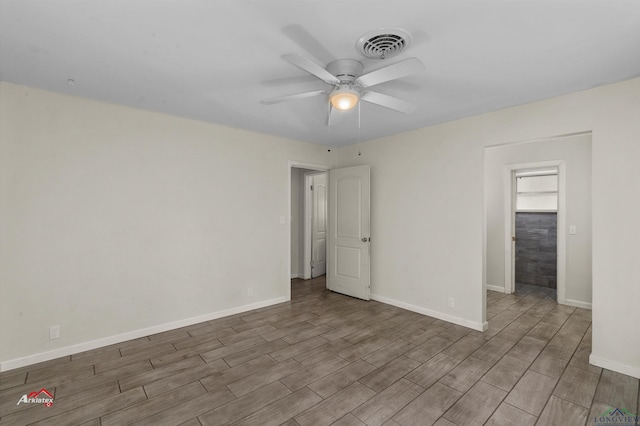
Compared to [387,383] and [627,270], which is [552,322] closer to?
[627,270]

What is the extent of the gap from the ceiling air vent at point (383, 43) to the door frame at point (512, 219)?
382 cm

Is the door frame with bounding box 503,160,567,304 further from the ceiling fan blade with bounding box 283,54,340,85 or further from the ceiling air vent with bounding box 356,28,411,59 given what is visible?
the ceiling fan blade with bounding box 283,54,340,85

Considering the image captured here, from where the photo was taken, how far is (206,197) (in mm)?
3725

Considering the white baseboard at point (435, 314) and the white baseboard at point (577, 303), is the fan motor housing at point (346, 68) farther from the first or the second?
the white baseboard at point (577, 303)

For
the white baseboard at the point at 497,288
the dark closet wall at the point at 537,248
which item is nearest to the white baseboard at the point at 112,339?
the white baseboard at the point at 497,288

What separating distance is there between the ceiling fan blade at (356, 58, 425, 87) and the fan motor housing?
0.18 meters

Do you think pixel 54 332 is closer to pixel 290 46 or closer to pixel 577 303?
pixel 290 46

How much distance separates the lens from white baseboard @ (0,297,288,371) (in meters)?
2.61

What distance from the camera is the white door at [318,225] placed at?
595 centimetres

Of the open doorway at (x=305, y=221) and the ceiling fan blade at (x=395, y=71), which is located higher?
the ceiling fan blade at (x=395, y=71)

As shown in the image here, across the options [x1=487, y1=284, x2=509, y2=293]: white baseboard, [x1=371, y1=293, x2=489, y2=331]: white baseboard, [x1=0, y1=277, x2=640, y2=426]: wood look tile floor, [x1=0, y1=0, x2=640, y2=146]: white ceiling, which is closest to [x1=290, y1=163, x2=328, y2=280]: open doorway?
[x1=371, y1=293, x2=489, y2=331]: white baseboard

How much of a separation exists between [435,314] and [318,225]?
9.50 ft

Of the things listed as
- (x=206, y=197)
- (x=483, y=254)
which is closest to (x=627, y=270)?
(x=483, y=254)

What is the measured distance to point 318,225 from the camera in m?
6.06
